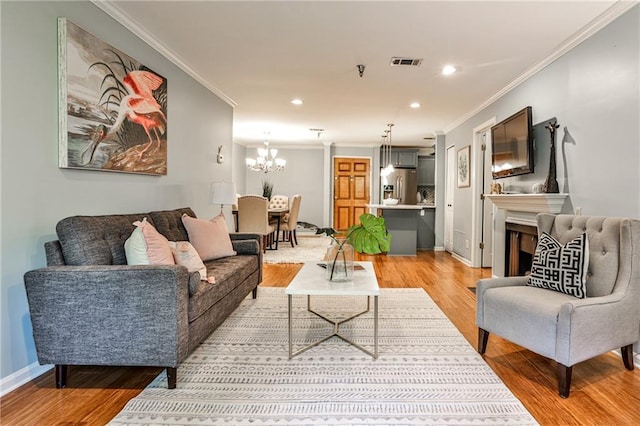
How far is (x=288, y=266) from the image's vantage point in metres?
5.25

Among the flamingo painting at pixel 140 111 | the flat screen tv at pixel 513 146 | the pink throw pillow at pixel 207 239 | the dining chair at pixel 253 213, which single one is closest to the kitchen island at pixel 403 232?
the dining chair at pixel 253 213

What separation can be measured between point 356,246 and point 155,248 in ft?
4.24

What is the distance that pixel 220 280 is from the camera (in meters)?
2.45

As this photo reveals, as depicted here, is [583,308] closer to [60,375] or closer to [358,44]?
[358,44]

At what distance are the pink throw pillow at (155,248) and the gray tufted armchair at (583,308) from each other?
2060mm

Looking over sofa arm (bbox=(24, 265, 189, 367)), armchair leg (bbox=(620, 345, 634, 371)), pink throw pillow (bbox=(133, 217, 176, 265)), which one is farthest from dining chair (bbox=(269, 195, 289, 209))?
armchair leg (bbox=(620, 345, 634, 371))

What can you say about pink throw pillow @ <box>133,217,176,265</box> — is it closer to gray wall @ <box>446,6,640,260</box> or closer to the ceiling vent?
the ceiling vent

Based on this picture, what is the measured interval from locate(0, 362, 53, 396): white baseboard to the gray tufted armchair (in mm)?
2692

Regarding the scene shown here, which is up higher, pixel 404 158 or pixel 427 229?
pixel 404 158

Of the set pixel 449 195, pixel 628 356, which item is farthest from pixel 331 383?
pixel 449 195

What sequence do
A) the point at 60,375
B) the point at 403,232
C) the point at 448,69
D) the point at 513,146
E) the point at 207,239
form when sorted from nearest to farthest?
the point at 60,375, the point at 207,239, the point at 448,69, the point at 513,146, the point at 403,232

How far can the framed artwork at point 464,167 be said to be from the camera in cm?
548

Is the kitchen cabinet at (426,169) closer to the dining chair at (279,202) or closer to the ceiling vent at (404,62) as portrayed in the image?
the dining chair at (279,202)

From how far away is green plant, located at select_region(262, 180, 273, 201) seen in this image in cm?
849
